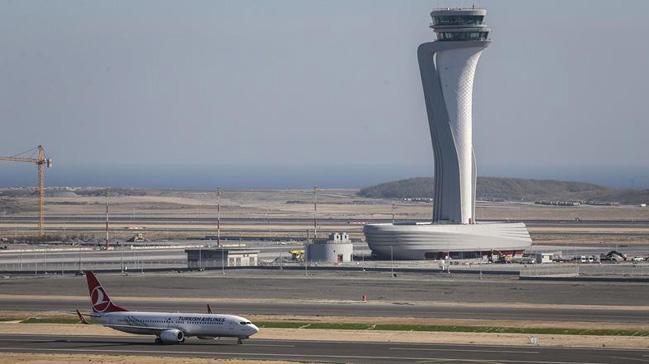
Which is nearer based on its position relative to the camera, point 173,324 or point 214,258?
point 173,324

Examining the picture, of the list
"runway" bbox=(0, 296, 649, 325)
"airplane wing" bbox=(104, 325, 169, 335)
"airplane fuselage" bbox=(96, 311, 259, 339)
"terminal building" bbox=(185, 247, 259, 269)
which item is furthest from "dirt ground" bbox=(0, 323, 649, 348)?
"terminal building" bbox=(185, 247, 259, 269)

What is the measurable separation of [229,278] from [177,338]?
1676 inches

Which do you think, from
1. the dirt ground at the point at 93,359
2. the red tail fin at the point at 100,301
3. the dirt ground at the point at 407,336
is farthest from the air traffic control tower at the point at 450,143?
the dirt ground at the point at 93,359

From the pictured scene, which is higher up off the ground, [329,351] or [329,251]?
[329,251]

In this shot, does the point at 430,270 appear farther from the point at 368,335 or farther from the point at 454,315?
the point at 368,335

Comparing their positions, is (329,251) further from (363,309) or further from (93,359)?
(93,359)

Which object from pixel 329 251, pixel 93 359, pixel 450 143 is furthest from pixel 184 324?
pixel 450 143

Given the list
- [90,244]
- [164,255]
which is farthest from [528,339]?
[90,244]

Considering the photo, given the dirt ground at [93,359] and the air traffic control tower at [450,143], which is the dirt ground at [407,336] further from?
the air traffic control tower at [450,143]

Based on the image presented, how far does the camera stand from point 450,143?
454ft

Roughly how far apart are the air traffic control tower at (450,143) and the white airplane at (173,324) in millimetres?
57463

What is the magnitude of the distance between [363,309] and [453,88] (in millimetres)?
43976

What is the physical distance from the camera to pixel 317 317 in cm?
9306

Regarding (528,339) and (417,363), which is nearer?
(417,363)
